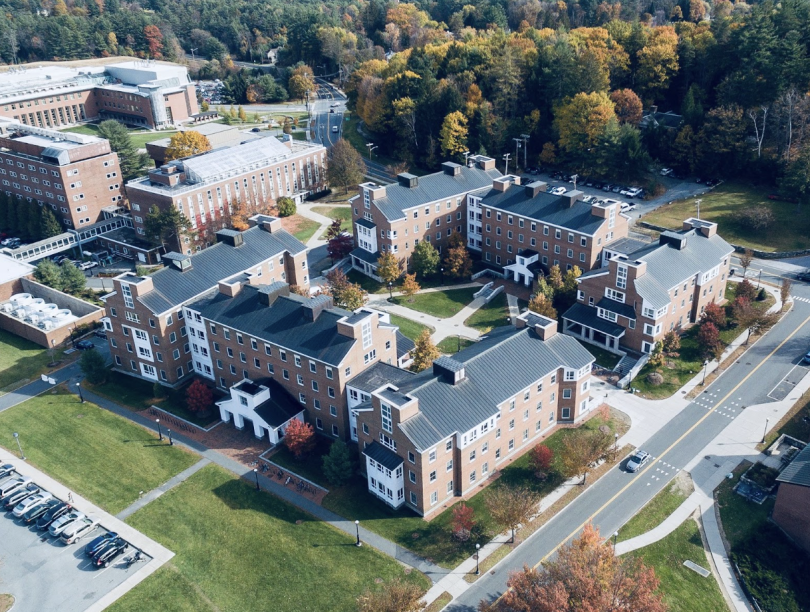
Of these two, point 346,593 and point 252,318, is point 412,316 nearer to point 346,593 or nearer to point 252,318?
point 252,318

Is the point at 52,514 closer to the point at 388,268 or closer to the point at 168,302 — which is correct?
the point at 168,302

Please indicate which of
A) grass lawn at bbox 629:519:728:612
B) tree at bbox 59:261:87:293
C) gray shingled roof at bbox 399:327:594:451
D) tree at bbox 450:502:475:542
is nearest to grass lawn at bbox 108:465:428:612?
tree at bbox 450:502:475:542

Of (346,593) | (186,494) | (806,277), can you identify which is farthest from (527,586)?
(806,277)

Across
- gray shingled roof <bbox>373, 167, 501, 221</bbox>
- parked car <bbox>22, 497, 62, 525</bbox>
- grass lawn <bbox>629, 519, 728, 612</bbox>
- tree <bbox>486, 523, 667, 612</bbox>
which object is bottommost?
grass lawn <bbox>629, 519, 728, 612</bbox>

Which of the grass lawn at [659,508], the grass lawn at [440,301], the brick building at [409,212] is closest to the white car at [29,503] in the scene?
the grass lawn at [440,301]

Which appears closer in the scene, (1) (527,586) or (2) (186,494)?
(1) (527,586)

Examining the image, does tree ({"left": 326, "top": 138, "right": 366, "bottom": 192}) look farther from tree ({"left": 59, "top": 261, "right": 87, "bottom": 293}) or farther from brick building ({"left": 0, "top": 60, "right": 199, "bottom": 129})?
brick building ({"left": 0, "top": 60, "right": 199, "bottom": 129})

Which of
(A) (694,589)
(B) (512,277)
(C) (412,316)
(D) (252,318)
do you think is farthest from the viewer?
(B) (512,277)
